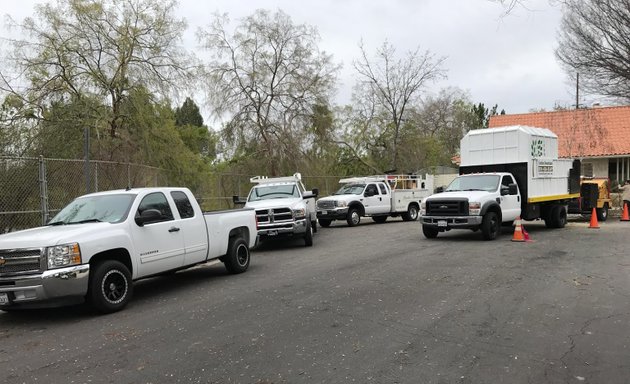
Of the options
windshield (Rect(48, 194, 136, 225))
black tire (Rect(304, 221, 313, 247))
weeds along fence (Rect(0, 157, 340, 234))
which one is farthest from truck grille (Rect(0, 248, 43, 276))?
black tire (Rect(304, 221, 313, 247))

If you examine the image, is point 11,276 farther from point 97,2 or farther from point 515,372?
point 97,2

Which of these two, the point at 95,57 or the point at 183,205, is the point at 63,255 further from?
the point at 95,57

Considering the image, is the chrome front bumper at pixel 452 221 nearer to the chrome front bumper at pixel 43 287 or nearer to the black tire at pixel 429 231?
the black tire at pixel 429 231

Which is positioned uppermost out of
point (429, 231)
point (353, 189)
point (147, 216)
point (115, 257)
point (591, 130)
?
point (591, 130)

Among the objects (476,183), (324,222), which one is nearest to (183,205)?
(476,183)

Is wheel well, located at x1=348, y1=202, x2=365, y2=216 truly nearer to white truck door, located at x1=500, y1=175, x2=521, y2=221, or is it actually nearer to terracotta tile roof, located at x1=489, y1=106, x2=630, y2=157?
white truck door, located at x1=500, y1=175, x2=521, y2=221

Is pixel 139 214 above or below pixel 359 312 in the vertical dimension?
above

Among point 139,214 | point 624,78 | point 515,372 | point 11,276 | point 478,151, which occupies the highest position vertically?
point 624,78

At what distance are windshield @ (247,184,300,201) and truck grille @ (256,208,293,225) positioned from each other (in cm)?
138

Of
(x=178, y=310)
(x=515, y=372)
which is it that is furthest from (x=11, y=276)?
(x=515, y=372)

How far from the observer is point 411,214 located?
25.0 m

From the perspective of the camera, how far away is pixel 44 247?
6645mm

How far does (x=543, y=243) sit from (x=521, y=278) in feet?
18.4

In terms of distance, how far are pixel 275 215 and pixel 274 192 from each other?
1.85 metres
